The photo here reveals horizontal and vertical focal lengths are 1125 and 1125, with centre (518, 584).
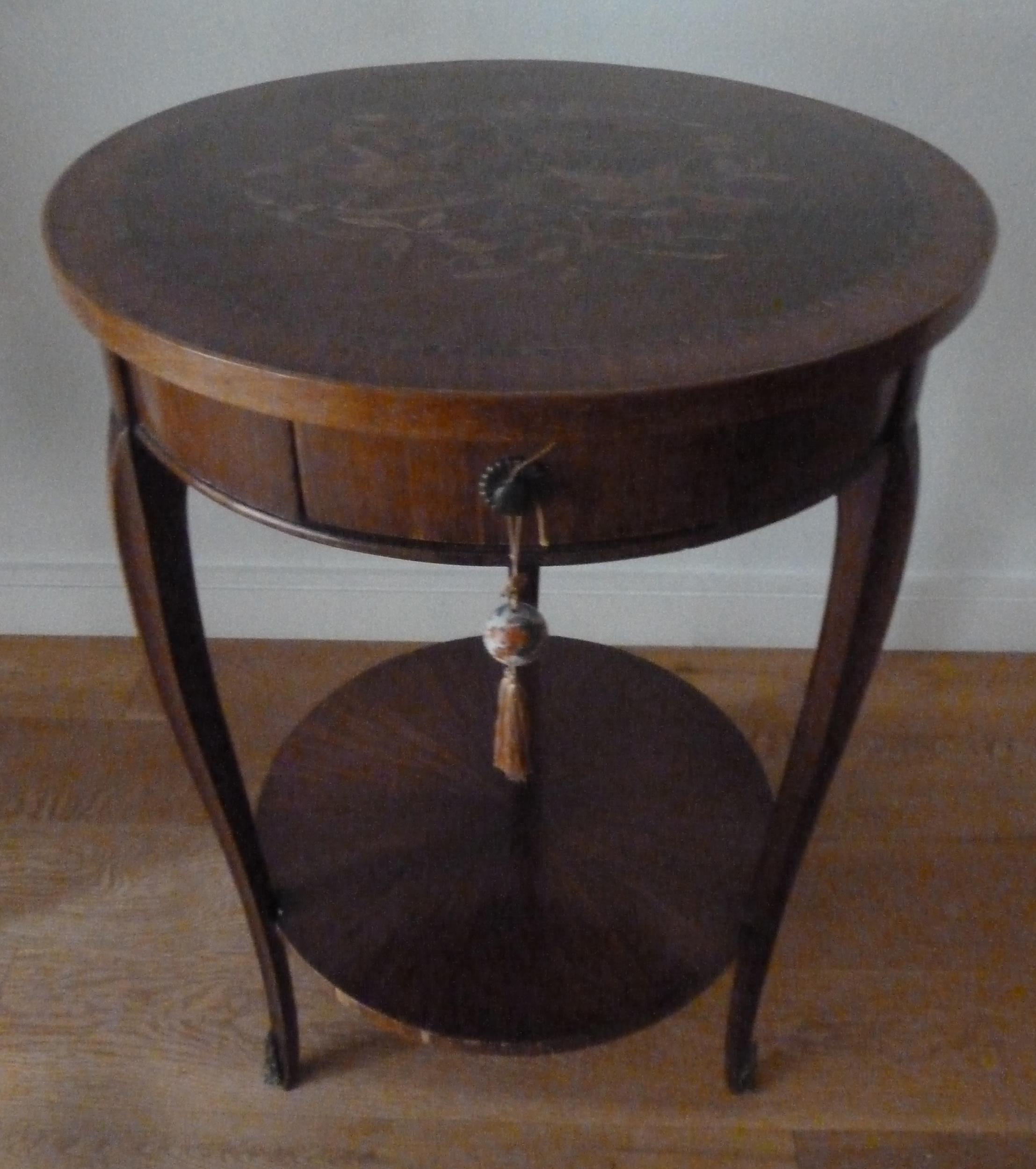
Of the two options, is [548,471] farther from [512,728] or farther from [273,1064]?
[273,1064]

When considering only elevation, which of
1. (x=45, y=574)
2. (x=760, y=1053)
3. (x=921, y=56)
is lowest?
(x=760, y=1053)

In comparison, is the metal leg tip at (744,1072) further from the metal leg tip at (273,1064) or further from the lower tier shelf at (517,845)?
the metal leg tip at (273,1064)

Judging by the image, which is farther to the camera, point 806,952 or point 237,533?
point 237,533

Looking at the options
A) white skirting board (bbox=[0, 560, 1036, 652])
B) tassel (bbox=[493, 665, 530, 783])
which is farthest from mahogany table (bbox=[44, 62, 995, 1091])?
white skirting board (bbox=[0, 560, 1036, 652])

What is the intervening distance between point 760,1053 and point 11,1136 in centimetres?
62

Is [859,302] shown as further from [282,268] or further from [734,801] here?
[734,801]

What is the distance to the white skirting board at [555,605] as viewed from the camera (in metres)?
1.32

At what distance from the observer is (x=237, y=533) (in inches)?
50.8

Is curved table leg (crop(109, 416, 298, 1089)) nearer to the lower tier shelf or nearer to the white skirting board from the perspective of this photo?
the lower tier shelf

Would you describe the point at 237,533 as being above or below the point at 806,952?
above

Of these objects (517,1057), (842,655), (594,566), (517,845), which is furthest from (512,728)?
(594,566)

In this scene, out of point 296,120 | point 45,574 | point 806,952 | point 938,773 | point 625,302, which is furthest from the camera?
point 45,574

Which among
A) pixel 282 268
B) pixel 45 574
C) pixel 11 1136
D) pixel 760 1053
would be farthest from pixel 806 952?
pixel 45 574

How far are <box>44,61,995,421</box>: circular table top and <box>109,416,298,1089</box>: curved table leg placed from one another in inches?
4.1
